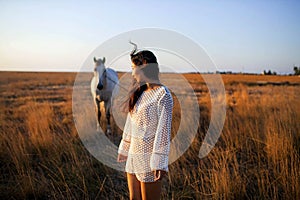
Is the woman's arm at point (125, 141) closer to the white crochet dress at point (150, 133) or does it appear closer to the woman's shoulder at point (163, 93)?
the white crochet dress at point (150, 133)

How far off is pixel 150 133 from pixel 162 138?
137 millimetres

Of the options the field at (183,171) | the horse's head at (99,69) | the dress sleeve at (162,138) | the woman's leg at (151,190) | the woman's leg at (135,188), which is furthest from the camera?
the horse's head at (99,69)

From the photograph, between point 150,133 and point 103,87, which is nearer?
point 150,133

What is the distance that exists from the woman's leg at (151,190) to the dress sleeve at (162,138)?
0.21m

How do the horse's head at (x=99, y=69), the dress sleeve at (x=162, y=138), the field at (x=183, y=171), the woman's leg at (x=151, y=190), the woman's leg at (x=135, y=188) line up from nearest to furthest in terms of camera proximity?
the dress sleeve at (x=162, y=138) → the woman's leg at (x=151, y=190) → the woman's leg at (x=135, y=188) → the field at (x=183, y=171) → the horse's head at (x=99, y=69)

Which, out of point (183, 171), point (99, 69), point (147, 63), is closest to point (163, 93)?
point (147, 63)

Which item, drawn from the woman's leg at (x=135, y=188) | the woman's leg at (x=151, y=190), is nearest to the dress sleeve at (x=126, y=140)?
the woman's leg at (x=135, y=188)

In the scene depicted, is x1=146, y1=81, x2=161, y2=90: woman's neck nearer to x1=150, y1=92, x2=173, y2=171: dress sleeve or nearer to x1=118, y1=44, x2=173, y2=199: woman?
x1=118, y1=44, x2=173, y2=199: woman

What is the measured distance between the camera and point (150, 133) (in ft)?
5.85

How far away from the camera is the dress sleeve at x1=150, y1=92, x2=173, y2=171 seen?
1.65m

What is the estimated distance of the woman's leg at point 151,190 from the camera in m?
1.78

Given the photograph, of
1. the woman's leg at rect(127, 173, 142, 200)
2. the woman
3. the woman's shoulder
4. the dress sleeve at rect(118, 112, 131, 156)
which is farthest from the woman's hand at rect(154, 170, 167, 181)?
the woman's shoulder

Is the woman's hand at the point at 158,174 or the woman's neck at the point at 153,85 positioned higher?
the woman's neck at the point at 153,85

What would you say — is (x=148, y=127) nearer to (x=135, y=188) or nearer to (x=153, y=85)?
(x=153, y=85)
